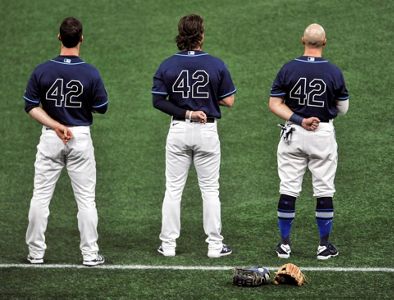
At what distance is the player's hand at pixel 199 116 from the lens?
30.8ft

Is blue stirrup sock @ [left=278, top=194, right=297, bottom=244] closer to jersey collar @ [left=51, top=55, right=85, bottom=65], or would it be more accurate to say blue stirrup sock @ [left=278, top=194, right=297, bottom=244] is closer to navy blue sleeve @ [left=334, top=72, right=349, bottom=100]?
navy blue sleeve @ [left=334, top=72, right=349, bottom=100]

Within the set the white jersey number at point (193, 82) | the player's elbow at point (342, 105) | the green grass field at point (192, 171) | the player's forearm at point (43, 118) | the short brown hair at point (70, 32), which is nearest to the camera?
the green grass field at point (192, 171)

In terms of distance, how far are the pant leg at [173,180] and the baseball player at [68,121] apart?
713 millimetres

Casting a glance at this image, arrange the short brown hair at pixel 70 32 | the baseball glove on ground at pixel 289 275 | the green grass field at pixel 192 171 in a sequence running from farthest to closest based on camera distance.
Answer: the short brown hair at pixel 70 32 → the green grass field at pixel 192 171 → the baseball glove on ground at pixel 289 275

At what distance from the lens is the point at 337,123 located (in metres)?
14.0

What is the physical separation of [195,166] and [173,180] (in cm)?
24

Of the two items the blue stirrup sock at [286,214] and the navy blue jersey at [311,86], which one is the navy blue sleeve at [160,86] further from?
the blue stirrup sock at [286,214]

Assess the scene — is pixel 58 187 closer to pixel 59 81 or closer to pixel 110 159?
pixel 110 159

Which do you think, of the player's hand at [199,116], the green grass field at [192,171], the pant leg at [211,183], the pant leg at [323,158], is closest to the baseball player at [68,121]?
the green grass field at [192,171]

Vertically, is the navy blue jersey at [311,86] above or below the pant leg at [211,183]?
above

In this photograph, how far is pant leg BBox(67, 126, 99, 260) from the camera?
9.19 metres

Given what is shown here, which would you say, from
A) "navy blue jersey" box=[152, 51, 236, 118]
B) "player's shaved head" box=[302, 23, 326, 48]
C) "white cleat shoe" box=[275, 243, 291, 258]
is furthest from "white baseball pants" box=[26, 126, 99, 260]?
"player's shaved head" box=[302, 23, 326, 48]

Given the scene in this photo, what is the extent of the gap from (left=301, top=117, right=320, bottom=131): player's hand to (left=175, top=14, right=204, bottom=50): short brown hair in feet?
3.97

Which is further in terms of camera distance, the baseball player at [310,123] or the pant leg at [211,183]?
the pant leg at [211,183]
